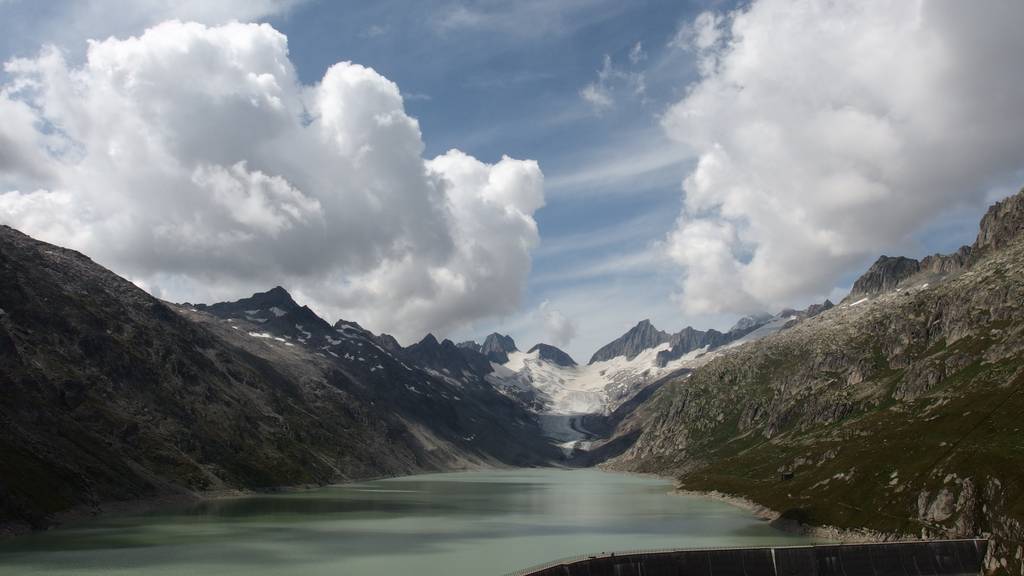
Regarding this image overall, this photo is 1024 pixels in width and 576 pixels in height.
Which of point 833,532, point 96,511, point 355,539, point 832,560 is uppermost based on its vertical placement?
point 96,511

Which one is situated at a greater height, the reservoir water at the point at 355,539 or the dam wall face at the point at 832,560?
the reservoir water at the point at 355,539

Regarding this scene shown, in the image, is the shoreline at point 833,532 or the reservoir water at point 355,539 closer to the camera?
the reservoir water at point 355,539

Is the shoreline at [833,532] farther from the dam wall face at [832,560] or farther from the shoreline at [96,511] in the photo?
the shoreline at [96,511]

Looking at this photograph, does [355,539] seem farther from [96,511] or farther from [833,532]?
[833,532]

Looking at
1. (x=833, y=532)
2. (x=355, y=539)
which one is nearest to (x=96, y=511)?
(x=355, y=539)

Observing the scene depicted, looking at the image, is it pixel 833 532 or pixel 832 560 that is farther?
pixel 833 532

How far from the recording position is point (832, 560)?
9844cm

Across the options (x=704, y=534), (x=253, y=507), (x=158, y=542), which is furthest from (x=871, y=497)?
(x=253, y=507)

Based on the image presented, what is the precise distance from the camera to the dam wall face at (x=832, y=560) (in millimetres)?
95000

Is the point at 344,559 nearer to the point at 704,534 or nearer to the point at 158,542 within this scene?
the point at 158,542

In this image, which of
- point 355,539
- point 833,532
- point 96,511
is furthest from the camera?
point 96,511

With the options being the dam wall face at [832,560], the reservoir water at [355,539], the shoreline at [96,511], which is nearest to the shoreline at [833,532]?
the reservoir water at [355,539]

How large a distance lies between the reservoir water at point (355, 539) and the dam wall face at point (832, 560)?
1927cm

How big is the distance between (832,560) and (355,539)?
74564mm
